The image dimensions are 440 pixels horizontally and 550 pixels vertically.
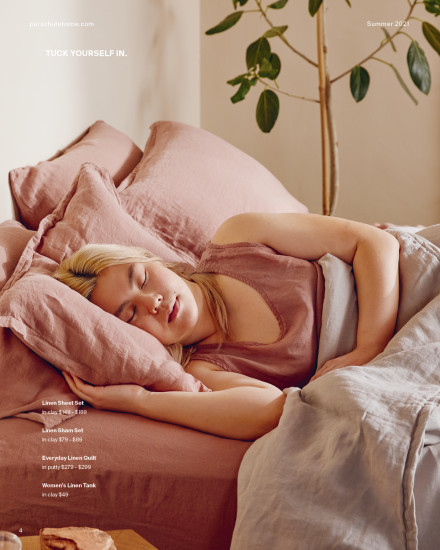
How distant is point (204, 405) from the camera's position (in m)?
1.07

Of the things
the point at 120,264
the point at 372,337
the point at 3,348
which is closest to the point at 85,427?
the point at 3,348

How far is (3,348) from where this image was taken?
1117 mm

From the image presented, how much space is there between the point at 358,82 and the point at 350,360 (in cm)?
153

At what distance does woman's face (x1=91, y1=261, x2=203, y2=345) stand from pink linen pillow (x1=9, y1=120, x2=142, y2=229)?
1.30ft

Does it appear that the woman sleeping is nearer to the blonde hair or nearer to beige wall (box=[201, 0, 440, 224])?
the blonde hair

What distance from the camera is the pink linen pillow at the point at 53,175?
1.56 metres

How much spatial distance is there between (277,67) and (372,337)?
1.54 metres

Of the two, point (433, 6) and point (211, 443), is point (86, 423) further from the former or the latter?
point (433, 6)

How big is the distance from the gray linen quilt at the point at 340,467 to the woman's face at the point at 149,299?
0.29 meters

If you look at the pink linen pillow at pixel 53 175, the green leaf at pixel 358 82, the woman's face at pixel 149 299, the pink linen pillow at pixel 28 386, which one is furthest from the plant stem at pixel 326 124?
the pink linen pillow at pixel 28 386

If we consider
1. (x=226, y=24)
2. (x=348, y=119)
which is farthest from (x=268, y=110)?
(x=348, y=119)

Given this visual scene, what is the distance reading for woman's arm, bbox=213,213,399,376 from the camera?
4.18 ft

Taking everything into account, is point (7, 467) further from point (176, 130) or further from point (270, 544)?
point (176, 130)

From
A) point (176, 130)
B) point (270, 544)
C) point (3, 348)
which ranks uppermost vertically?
point (176, 130)
